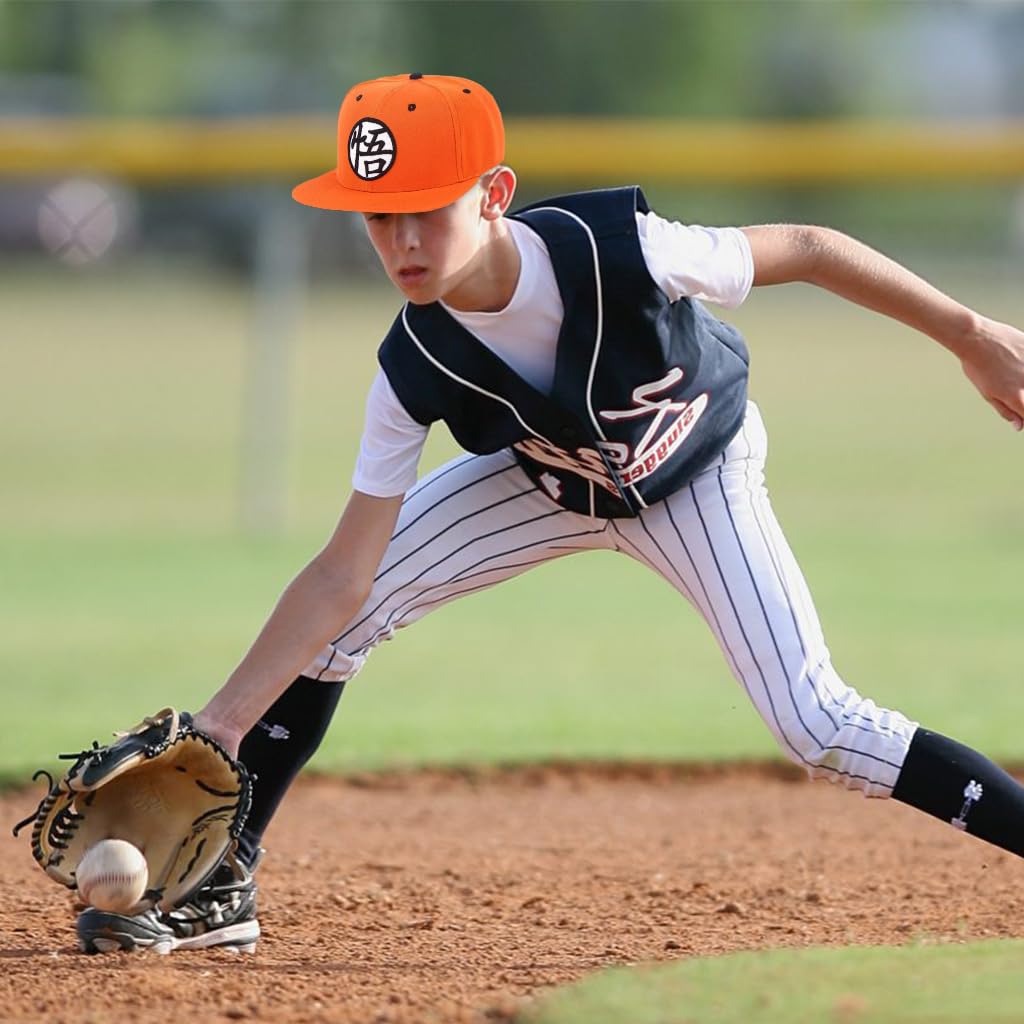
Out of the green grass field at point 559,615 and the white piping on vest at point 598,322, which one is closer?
the white piping on vest at point 598,322

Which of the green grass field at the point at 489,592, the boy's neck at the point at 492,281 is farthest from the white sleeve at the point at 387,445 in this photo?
the green grass field at the point at 489,592

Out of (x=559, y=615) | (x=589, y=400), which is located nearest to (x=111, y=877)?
(x=589, y=400)

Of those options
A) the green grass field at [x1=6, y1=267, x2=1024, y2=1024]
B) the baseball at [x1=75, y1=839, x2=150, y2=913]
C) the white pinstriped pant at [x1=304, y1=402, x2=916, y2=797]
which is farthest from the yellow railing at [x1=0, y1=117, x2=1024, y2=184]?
the baseball at [x1=75, y1=839, x2=150, y2=913]

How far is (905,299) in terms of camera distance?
3092mm

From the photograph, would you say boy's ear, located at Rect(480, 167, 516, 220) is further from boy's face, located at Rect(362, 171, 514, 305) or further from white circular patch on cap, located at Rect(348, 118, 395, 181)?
white circular patch on cap, located at Rect(348, 118, 395, 181)

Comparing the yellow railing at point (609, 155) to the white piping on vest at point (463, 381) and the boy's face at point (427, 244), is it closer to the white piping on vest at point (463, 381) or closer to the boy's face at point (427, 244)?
the white piping on vest at point (463, 381)

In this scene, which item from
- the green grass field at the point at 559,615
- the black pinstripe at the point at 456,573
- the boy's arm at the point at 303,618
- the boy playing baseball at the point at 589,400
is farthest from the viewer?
the green grass field at the point at 559,615

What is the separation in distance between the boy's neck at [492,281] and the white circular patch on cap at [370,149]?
0.25 metres

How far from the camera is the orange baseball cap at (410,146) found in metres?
2.84

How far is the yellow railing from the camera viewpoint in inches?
378

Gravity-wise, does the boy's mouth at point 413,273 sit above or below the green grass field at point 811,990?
above

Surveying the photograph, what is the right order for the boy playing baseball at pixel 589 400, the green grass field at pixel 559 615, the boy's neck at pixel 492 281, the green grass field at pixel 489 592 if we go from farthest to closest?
the green grass field at pixel 489 592 < the green grass field at pixel 559 615 < the boy's neck at pixel 492 281 < the boy playing baseball at pixel 589 400

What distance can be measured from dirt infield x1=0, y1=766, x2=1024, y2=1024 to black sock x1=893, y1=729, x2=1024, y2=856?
24cm

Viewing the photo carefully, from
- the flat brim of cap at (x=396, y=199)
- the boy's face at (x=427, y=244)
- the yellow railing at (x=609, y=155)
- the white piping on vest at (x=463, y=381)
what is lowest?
the white piping on vest at (x=463, y=381)
